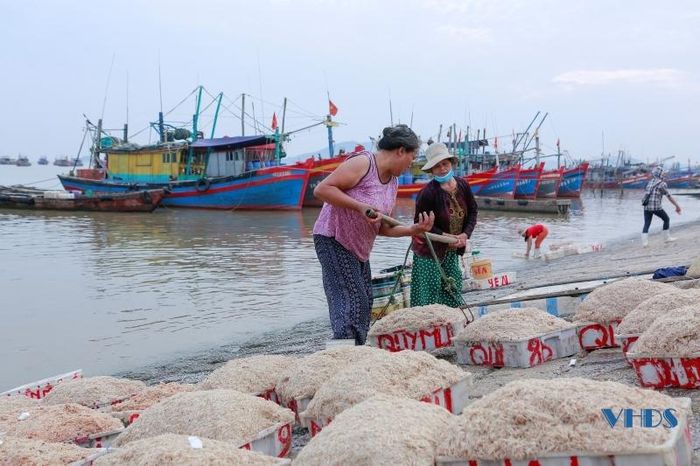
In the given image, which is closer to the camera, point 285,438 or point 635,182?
point 285,438

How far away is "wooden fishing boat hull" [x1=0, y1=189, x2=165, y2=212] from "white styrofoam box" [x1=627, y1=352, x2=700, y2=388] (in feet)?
95.1

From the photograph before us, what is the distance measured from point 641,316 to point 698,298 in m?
0.28

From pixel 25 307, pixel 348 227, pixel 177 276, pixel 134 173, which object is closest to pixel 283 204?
pixel 134 173

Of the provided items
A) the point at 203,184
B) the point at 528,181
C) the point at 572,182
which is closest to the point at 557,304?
the point at 203,184

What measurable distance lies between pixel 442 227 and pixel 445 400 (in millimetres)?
2158

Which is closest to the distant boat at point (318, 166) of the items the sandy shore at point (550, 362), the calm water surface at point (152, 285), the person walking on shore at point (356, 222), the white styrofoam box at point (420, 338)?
the calm water surface at point (152, 285)

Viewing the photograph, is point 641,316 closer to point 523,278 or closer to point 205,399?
point 205,399

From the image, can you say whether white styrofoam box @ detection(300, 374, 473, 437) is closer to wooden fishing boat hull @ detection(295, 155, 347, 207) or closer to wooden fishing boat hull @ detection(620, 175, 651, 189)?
wooden fishing boat hull @ detection(295, 155, 347, 207)

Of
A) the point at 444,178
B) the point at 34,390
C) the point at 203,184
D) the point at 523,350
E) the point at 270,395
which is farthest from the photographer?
the point at 203,184

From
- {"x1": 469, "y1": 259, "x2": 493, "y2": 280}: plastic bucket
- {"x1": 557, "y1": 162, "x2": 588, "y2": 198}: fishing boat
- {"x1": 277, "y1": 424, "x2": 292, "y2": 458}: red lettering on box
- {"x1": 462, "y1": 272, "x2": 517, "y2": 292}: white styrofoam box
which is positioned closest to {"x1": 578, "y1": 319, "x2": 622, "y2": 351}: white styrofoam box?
{"x1": 277, "y1": 424, "x2": 292, "y2": 458}: red lettering on box

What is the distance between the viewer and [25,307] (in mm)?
11031

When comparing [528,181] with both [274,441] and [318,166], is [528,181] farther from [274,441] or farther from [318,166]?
[274,441]

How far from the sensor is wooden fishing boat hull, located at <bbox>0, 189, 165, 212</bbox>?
30.7 metres

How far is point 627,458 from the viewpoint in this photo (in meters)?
2.07
